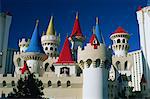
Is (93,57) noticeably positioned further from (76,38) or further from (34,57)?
(76,38)

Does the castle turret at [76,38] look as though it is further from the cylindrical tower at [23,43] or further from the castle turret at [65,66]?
the castle turret at [65,66]

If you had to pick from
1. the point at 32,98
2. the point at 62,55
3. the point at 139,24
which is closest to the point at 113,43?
the point at 139,24

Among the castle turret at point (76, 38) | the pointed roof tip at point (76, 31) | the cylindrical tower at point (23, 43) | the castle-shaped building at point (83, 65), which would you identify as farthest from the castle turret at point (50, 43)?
the cylindrical tower at point (23, 43)

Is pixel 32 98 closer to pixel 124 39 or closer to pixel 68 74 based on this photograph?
pixel 68 74

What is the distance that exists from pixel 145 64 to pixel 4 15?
22821 mm

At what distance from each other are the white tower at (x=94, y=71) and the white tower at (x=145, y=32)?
674 inches

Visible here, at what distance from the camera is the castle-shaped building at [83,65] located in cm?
2544

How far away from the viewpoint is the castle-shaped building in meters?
25.4

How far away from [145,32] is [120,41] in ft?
15.6

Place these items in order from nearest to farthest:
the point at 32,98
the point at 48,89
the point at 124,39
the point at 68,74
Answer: the point at 32,98, the point at 48,89, the point at 68,74, the point at 124,39

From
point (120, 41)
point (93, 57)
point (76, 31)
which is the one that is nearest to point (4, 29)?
point (76, 31)

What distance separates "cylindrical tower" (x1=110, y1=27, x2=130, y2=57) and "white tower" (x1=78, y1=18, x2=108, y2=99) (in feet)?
45.4

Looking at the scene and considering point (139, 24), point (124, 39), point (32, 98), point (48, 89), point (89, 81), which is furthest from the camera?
point (139, 24)

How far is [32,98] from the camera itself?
20.5 metres
